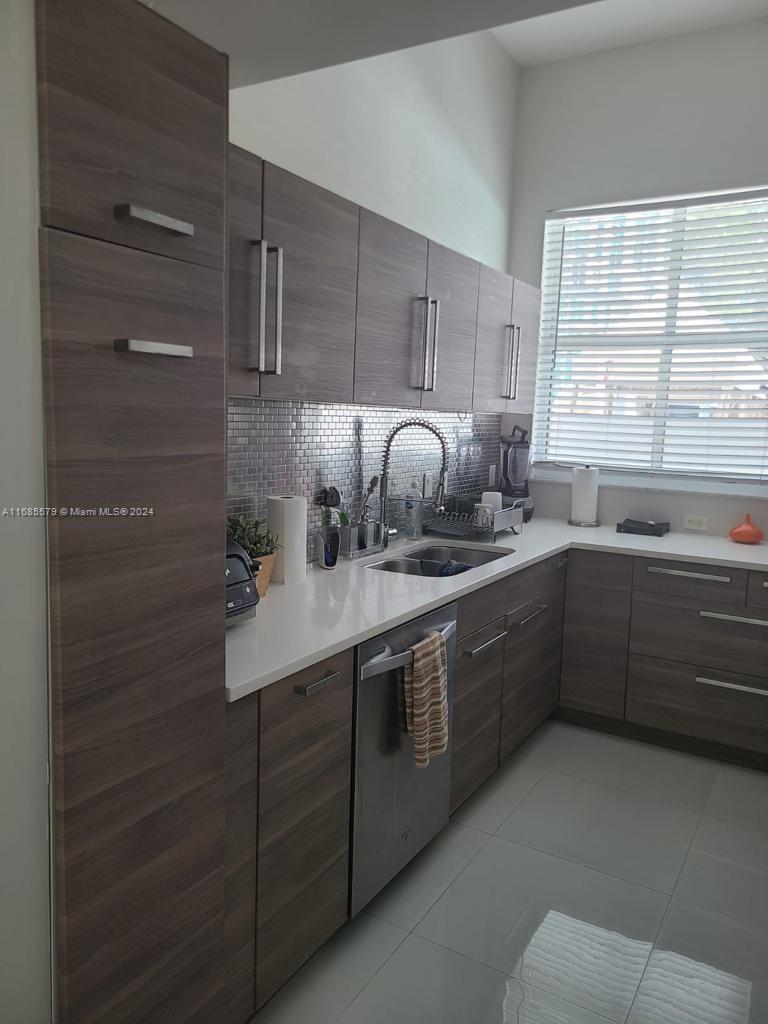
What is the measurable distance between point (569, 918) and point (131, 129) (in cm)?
230

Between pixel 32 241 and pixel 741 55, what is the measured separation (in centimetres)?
366

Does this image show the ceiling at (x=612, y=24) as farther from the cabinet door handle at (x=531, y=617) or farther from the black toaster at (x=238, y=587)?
the black toaster at (x=238, y=587)

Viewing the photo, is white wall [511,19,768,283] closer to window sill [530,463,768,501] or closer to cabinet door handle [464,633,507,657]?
window sill [530,463,768,501]

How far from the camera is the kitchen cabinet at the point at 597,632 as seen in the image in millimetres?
3451

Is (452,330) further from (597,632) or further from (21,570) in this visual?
(21,570)

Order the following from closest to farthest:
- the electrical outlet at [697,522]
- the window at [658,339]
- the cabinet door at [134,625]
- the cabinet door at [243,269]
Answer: the cabinet door at [134,625], the cabinet door at [243,269], the window at [658,339], the electrical outlet at [697,522]

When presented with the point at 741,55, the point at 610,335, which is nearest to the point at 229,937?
the point at 610,335

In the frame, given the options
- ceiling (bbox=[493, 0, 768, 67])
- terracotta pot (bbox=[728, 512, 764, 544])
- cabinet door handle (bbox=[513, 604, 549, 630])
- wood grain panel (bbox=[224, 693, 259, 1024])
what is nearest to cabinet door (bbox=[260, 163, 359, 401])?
wood grain panel (bbox=[224, 693, 259, 1024])

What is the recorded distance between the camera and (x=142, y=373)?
1.29 m

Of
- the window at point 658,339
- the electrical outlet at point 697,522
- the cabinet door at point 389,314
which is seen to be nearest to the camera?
the cabinet door at point 389,314

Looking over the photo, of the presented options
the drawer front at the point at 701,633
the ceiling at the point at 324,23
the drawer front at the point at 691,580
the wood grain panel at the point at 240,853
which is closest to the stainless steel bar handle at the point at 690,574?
the drawer front at the point at 691,580

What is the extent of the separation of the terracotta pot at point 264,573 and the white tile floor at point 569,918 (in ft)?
3.26

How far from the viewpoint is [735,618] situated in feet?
10.5

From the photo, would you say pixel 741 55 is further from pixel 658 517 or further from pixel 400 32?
pixel 400 32
